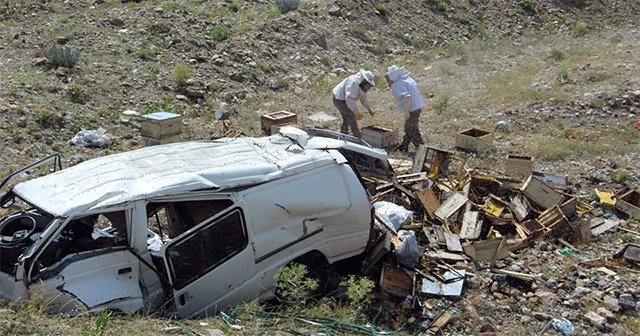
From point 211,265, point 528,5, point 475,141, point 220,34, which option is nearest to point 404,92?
point 475,141

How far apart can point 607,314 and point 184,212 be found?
4225 mm

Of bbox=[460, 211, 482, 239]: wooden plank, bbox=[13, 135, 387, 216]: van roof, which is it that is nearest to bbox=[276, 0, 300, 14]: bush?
bbox=[460, 211, 482, 239]: wooden plank

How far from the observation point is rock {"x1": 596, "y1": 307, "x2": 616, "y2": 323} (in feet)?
22.2

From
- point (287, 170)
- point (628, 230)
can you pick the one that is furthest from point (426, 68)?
point (287, 170)

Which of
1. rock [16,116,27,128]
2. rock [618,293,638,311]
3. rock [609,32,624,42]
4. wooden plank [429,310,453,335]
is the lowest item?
rock [609,32,624,42]

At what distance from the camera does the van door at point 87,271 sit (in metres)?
5.30

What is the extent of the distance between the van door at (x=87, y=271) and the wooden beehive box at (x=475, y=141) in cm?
727

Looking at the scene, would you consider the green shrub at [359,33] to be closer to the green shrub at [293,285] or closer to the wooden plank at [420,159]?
the wooden plank at [420,159]

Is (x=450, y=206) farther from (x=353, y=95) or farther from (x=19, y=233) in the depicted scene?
(x=19, y=233)

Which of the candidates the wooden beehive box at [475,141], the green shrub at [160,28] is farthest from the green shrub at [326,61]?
the wooden beehive box at [475,141]

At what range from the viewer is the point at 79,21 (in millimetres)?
16719

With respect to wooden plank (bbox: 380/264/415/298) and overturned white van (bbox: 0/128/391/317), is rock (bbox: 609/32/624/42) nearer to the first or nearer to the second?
wooden plank (bbox: 380/264/415/298)

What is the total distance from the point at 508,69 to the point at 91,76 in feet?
34.1

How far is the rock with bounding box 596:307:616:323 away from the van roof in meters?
2.98
